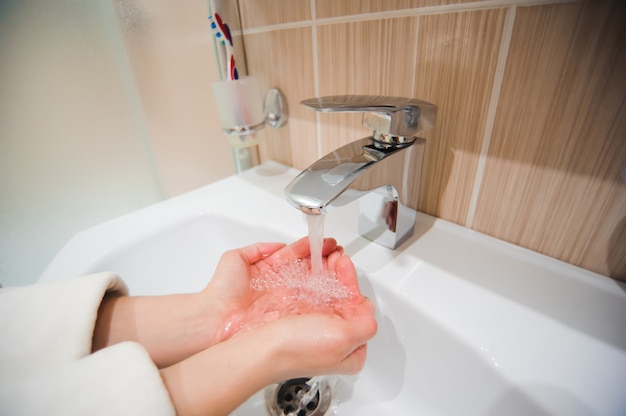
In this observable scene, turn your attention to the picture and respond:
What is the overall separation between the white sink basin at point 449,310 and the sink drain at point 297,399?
12mm

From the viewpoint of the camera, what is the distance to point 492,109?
11.6 inches

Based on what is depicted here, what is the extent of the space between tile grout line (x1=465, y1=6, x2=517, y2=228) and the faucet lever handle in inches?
2.2

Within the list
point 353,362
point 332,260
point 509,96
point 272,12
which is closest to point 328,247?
point 332,260

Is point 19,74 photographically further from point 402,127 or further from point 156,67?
point 402,127

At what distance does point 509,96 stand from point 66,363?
0.45 m

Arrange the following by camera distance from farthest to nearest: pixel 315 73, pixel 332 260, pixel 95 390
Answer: pixel 315 73
pixel 332 260
pixel 95 390

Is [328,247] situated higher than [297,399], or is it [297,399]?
[328,247]

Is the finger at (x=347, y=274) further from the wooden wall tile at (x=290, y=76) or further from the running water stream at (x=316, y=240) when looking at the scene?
the wooden wall tile at (x=290, y=76)

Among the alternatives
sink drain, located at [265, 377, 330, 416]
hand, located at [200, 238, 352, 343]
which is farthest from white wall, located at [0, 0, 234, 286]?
sink drain, located at [265, 377, 330, 416]

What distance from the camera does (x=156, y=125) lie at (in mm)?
553

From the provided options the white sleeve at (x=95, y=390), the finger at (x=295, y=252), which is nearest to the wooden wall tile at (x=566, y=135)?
the finger at (x=295, y=252)

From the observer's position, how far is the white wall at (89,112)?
43 cm

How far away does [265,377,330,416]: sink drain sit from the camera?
34 centimetres

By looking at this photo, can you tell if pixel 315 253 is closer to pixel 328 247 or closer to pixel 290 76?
pixel 328 247
